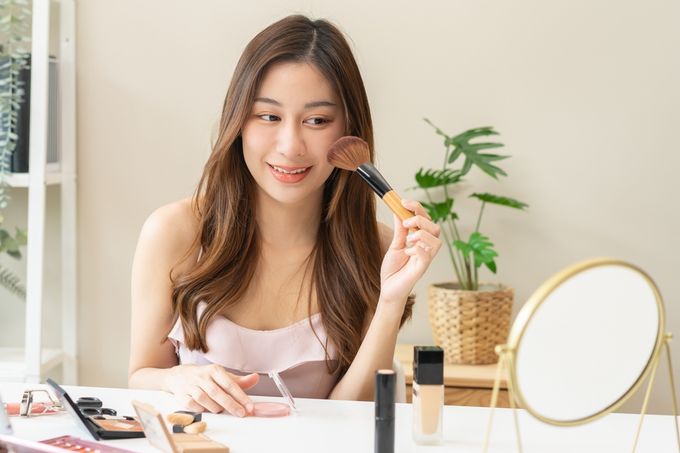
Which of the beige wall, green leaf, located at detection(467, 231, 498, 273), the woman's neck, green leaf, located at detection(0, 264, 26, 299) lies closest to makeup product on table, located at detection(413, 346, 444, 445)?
the woman's neck

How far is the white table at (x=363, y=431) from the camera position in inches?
41.5

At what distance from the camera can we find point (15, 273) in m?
2.49

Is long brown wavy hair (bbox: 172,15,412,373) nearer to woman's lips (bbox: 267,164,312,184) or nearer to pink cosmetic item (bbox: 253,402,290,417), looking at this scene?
woman's lips (bbox: 267,164,312,184)

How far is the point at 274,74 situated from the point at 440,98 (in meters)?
1.01

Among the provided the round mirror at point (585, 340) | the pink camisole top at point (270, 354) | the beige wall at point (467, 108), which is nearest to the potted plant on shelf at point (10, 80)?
the beige wall at point (467, 108)

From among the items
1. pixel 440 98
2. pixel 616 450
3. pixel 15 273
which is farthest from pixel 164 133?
pixel 616 450

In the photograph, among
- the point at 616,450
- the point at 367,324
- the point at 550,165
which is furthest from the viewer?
the point at 550,165

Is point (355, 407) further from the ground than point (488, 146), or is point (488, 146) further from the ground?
point (488, 146)

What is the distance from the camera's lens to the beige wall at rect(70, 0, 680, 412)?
238cm

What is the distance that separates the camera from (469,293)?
2.18 m

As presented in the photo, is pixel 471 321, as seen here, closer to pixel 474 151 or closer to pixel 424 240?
pixel 474 151

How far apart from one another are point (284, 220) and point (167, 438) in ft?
2.43

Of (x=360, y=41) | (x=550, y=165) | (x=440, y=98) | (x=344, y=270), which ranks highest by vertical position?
(x=360, y=41)

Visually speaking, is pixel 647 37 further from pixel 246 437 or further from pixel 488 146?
pixel 246 437
